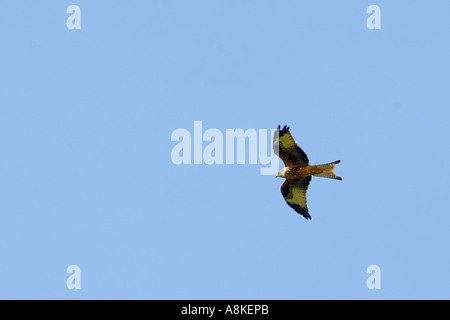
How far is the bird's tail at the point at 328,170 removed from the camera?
71.6ft

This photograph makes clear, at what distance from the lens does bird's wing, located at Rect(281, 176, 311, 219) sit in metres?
23.1

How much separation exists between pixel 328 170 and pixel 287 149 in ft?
3.52

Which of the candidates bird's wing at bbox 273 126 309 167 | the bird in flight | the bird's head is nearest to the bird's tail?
the bird in flight

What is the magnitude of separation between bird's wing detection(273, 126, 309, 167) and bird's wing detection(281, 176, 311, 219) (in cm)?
79

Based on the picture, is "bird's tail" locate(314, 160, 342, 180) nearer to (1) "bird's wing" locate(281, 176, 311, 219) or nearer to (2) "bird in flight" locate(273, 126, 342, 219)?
(2) "bird in flight" locate(273, 126, 342, 219)
